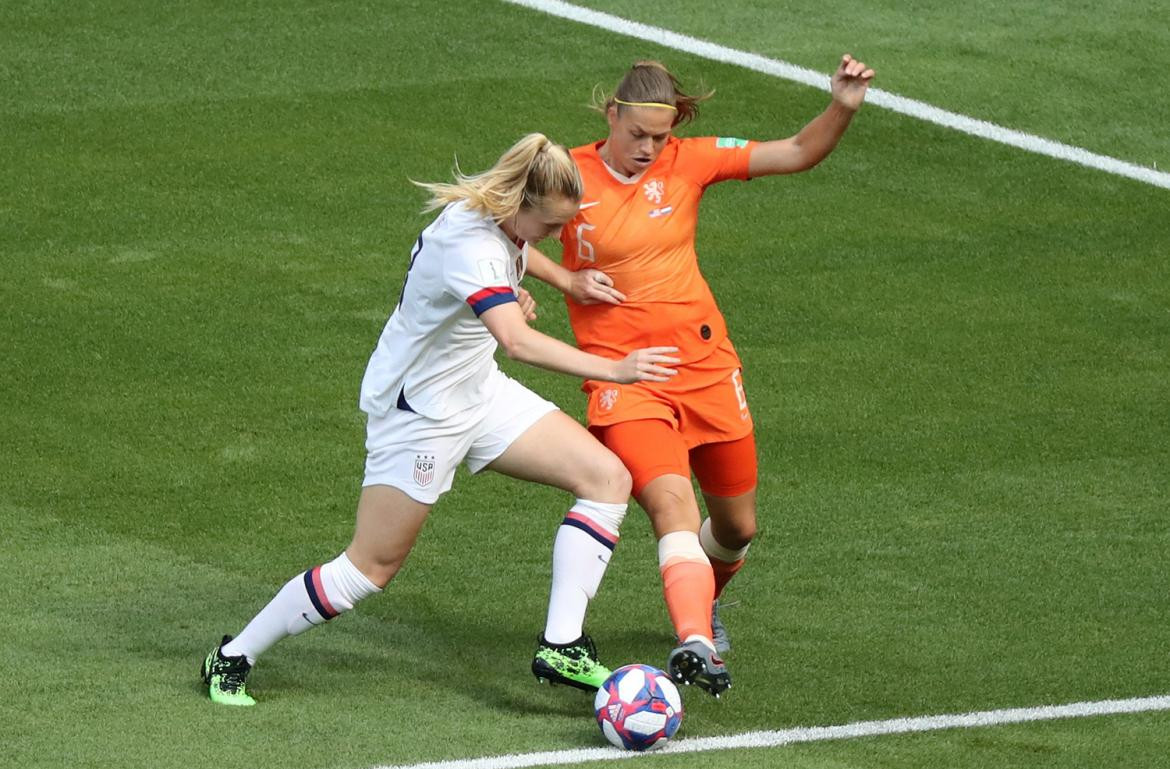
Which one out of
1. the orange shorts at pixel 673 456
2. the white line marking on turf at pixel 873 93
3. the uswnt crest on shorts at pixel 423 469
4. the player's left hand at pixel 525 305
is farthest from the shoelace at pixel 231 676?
the white line marking on turf at pixel 873 93

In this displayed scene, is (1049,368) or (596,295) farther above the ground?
(596,295)

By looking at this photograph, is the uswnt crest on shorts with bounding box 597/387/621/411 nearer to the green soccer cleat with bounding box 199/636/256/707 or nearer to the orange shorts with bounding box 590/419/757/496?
the orange shorts with bounding box 590/419/757/496

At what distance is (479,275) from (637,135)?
39.5 inches

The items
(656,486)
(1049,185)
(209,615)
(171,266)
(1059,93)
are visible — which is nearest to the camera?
(656,486)

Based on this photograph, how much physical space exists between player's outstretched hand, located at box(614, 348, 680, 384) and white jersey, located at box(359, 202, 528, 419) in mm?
473

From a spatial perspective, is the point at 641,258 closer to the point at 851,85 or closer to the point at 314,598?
the point at 851,85

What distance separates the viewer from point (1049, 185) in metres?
13.9

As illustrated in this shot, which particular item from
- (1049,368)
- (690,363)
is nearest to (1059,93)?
(1049,368)

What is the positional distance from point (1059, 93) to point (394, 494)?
9.64 meters

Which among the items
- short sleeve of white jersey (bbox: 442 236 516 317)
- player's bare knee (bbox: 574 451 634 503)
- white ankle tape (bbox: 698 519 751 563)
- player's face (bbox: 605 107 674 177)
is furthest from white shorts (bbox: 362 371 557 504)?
white ankle tape (bbox: 698 519 751 563)

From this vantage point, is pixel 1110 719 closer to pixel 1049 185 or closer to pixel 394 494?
pixel 394 494

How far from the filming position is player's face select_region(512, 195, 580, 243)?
21.8ft

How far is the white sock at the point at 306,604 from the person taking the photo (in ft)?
23.0

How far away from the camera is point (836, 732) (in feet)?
22.8
